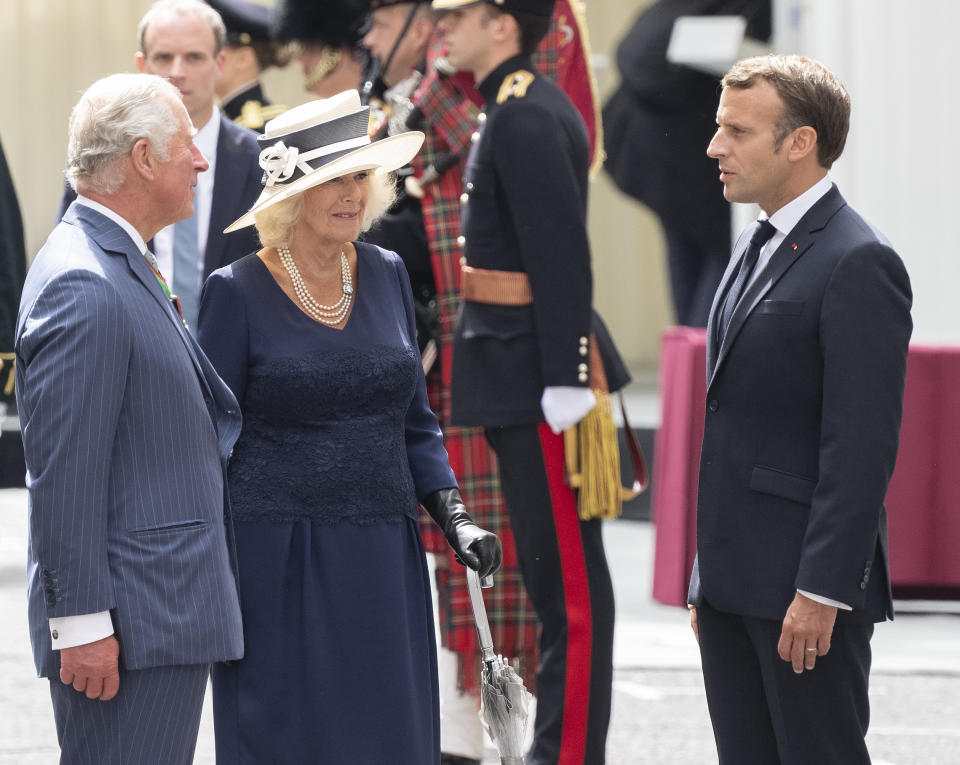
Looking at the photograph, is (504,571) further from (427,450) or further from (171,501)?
(171,501)

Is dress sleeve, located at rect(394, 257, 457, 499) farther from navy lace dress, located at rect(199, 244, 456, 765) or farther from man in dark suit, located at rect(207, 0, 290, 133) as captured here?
man in dark suit, located at rect(207, 0, 290, 133)

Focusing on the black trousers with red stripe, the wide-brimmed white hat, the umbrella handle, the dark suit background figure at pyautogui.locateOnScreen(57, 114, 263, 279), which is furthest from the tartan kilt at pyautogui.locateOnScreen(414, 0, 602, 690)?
the umbrella handle

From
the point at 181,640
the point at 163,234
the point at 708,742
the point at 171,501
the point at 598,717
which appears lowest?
the point at 708,742

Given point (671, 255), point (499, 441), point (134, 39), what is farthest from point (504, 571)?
point (134, 39)

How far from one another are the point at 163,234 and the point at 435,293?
2.76ft

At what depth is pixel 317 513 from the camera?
121 inches

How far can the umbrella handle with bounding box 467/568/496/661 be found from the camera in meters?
3.07

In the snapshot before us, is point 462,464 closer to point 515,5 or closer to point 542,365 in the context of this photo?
point 542,365

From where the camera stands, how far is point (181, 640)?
2635 millimetres

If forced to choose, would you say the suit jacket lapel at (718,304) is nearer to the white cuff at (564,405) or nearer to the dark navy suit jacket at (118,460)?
the white cuff at (564,405)

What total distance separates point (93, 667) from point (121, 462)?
315mm

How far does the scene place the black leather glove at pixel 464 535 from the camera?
3088 millimetres

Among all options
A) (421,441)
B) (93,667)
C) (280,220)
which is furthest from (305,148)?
(93,667)

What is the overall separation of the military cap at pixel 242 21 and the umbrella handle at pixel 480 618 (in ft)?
10.0
